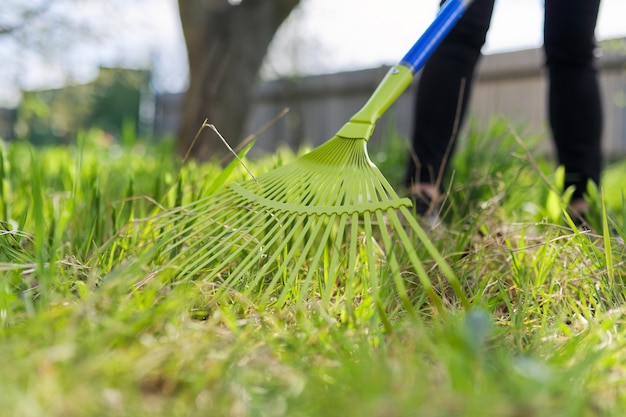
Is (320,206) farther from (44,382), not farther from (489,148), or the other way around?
(489,148)

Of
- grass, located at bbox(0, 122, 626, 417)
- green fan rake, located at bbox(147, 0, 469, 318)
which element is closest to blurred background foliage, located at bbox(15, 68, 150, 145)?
green fan rake, located at bbox(147, 0, 469, 318)

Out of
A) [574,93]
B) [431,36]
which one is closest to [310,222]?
[431,36]

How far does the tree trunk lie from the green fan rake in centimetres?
287

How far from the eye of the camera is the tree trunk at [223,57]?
13.1 feet

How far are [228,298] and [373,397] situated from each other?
454 millimetres

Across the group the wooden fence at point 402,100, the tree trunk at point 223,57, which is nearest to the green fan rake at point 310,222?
the tree trunk at point 223,57

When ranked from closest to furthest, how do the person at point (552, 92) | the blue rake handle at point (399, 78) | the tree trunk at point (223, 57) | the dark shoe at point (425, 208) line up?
the blue rake handle at point (399, 78)
the dark shoe at point (425, 208)
the person at point (552, 92)
the tree trunk at point (223, 57)

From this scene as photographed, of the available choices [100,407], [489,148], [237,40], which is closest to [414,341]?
[100,407]

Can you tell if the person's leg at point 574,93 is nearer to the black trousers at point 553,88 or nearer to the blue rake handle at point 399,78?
the black trousers at point 553,88

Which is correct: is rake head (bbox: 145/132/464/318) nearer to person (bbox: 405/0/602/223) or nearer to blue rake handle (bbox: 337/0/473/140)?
blue rake handle (bbox: 337/0/473/140)

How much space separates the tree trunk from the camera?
13.1 feet

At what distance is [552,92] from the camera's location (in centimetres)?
168

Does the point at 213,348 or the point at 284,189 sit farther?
the point at 284,189

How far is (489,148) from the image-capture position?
235 centimetres
